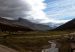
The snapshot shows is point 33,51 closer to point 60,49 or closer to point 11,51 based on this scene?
point 11,51

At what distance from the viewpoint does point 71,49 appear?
94.3 feet

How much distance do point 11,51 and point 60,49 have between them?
13.4m

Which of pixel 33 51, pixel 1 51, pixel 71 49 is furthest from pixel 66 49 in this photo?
pixel 33 51

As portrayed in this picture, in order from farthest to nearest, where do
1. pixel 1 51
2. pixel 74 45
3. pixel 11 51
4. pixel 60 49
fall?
pixel 11 51
pixel 1 51
pixel 60 49
pixel 74 45


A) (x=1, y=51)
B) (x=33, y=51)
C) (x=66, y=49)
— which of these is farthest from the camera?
(x=33, y=51)

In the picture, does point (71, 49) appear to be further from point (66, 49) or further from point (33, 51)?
point (33, 51)

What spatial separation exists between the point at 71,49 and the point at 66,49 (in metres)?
1.85

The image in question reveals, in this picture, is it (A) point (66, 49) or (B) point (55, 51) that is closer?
(A) point (66, 49)

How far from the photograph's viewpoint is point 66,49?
100 feet

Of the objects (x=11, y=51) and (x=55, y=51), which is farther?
(x=11, y=51)

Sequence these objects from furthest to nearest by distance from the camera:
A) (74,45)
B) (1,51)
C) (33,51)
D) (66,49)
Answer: (33,51)
(1,51)
(66,49)
(74,45)

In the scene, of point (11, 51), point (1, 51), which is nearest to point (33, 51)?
point (11, 51)

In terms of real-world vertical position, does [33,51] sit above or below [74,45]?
below

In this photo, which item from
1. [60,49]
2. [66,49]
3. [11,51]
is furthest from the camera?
[11,51]
